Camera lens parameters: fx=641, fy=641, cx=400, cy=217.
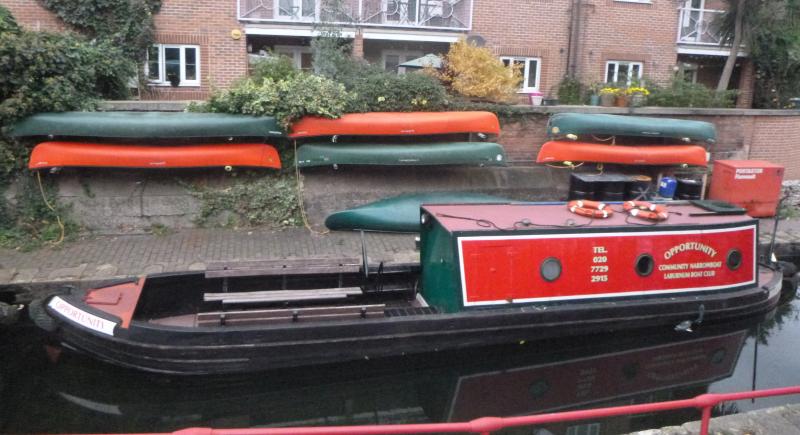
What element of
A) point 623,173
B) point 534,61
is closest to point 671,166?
point 623,173

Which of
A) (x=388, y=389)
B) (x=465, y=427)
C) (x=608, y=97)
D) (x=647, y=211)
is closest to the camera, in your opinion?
(x=465, y=427)

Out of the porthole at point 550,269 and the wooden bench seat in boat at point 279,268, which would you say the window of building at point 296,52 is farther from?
the porthole at point 550,269

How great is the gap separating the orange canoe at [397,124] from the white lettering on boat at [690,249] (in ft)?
14.8

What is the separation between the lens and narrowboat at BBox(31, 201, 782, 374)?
6.46m

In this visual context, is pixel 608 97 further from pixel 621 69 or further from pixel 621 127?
pixel 621 69

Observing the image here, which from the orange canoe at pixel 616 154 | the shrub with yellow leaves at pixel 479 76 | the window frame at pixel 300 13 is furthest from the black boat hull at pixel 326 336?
the window frame at pixel 300 13

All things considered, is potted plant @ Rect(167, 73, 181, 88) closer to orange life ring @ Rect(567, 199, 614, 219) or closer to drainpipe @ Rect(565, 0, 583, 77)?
drainpipe @ Rect(565, 0, 583, 77)

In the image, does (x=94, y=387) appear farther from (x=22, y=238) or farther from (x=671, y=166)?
(x=671, y=166)

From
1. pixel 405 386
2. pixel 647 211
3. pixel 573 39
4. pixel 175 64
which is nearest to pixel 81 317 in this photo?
pixel 405 386

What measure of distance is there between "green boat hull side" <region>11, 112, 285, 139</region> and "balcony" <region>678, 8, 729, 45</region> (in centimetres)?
1330

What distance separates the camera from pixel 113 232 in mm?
10305

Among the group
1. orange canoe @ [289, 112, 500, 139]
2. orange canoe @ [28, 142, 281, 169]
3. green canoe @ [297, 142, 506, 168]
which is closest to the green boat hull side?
orange canoe @ [28, 142, 281, 169]

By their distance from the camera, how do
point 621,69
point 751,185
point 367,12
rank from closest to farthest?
point 751,185
point 367,12
point 621,69

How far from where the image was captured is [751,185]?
12352 mm
